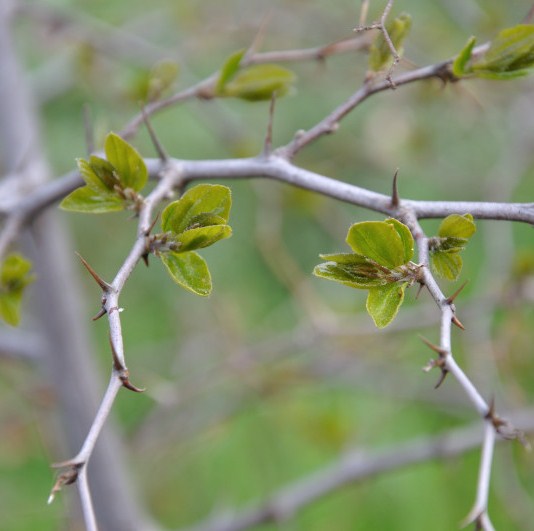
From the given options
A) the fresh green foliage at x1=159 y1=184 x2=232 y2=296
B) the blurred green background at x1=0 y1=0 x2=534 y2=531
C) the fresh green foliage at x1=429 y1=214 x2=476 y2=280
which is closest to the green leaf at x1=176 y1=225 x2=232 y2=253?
the fresh green foliage at x1=159 y1=184 x2=232 y2=296

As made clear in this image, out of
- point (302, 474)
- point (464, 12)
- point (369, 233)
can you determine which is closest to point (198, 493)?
point (302, 474)

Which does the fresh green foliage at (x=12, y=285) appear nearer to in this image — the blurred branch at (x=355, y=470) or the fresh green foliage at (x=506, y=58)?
the fresh green foliage at (x=506, y=58)

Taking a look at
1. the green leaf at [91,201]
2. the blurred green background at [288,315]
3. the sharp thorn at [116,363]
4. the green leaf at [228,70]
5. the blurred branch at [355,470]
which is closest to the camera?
the sharp thorn at [116,363]

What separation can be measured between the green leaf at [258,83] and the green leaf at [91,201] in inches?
7.5

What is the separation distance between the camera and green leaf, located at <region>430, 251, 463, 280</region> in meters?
0.44

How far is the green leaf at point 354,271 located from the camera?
16.9 inches

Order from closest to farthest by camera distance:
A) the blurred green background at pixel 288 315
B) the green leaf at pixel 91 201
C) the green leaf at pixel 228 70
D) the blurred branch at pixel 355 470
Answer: the green leaf at pixel 91 201 < the green leaf at pixel 228 70 < the blurred branch at pixel 355 470 < the blurred green background at pixel 288 315

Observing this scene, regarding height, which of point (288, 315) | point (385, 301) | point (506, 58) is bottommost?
point (288, 315)

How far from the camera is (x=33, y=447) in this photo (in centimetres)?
144

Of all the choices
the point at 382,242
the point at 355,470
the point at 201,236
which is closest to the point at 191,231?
the point at 201,236

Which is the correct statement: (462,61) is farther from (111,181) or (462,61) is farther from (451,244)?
(111,181)

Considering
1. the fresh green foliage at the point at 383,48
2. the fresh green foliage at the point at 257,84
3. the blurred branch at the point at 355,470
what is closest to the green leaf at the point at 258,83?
the fresh green foliage at the point at 257,84

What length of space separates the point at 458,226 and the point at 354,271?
0.07 meters

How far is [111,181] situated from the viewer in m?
0.48
